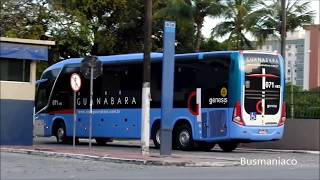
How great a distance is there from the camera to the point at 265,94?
79.3ft

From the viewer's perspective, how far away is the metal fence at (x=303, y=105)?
1105 inches

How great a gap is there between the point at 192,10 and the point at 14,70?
59.5 feet

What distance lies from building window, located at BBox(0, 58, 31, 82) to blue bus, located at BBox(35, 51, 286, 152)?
4588mm

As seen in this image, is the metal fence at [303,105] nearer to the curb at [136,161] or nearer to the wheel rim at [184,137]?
the wheel rim at [184,137]

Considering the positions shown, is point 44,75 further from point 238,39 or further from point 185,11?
point 238,39

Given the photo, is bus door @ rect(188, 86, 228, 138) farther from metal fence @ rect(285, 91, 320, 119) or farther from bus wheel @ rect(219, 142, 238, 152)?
metal fence @ rect(285, 91, 320, 119)

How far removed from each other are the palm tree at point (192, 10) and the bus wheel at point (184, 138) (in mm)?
15138

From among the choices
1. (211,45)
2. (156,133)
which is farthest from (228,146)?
(211,45)

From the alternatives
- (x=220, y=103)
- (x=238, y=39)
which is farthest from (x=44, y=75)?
(x=238, y=39)

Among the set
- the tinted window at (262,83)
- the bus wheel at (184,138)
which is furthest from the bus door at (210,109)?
the tinted window at (262,83)

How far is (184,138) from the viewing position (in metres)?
25.0

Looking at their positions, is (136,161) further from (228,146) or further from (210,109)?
(228,146)

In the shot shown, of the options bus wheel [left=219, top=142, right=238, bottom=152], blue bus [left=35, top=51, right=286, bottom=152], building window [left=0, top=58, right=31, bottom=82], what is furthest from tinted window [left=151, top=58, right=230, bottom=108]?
building window [left=0, top=58, right=31, bottom=82]

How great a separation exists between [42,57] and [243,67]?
720 centimetres
